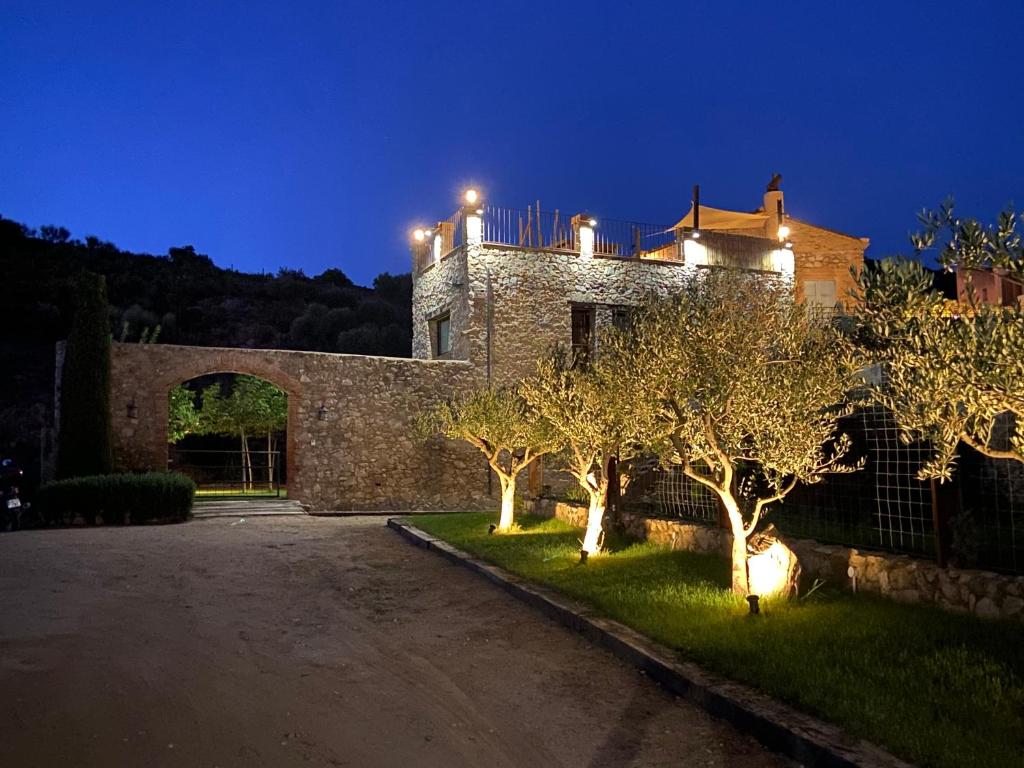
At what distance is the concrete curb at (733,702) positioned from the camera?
144 inches

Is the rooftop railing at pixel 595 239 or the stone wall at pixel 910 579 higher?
the rooftop railing at pixel 595 239

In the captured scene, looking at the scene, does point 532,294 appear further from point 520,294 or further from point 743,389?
point 743,389

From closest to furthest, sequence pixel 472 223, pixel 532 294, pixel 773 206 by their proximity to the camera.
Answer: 1. pixel 472 223
2. pixel 532 294
3. pixel 773 206

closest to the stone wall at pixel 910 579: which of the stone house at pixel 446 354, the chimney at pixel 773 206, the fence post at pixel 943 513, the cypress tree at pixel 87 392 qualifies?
the fence post at pixel 943 513

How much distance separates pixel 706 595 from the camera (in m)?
6.87

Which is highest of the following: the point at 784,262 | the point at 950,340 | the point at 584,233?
the point at 584,233

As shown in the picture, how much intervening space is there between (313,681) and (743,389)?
4.10 metres

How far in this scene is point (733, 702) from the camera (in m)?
4.37

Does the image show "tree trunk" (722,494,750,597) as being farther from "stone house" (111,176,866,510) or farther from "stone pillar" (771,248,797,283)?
"stone pillar" (771,248,797,283)

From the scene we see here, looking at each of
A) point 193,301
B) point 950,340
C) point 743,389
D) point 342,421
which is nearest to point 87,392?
point 342,421

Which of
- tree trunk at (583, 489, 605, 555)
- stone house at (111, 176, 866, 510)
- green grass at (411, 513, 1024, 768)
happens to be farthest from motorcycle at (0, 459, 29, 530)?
green grass at (411, 513, 1024, 768)

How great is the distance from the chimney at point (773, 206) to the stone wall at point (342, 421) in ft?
39.3

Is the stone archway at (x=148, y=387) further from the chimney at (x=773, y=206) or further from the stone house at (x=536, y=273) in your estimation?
the chimney at (x=773, y=206)

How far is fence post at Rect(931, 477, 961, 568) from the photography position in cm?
Result: 619
